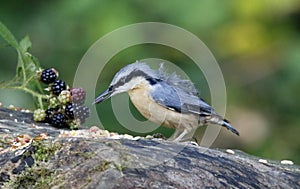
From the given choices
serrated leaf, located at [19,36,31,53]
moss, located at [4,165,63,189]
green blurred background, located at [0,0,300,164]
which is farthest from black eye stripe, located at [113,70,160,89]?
green blurred background, located at [0,0,300,164]

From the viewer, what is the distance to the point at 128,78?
152 inches

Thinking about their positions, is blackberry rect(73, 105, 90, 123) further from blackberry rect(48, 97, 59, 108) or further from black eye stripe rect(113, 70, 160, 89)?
black eye stripe rect(113, 70, 160, 89)

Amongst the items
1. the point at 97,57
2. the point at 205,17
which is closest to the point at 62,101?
the point at 97,57

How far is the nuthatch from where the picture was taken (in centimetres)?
386

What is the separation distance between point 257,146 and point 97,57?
5.26 ft

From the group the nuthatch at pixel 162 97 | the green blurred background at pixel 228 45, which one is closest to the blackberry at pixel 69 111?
the nuthatch at pixel 162 97

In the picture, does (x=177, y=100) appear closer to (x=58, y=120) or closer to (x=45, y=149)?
(x=58, y=120)

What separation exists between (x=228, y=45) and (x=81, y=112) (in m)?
3.29

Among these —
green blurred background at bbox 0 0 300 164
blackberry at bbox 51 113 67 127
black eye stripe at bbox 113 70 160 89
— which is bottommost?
blackberry at bbox 51 113 67 127

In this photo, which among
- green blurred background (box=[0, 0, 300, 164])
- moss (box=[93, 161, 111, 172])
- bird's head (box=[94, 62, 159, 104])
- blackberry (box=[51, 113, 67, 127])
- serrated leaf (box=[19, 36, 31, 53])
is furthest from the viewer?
green blurred background (box=[0, 0, 300, 164])

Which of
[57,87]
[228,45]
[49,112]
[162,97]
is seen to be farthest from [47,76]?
[228,45]

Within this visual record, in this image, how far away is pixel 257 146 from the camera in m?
6.75

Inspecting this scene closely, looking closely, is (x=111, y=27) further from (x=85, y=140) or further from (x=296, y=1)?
(x=85, y=140)

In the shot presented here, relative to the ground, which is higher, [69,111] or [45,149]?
[69,111]
